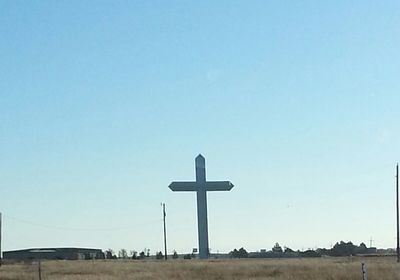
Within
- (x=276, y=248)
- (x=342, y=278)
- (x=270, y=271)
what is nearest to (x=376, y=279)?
(x=342, y=278)

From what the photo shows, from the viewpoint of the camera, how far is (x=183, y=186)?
103812 mm

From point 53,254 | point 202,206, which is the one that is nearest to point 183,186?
point 202,206

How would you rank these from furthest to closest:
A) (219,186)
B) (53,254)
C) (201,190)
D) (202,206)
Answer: (53,254) < (219,186) < (202,206) < (201,190)

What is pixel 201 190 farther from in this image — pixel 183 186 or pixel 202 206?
pixel 183 186

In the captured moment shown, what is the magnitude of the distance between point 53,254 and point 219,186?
34341mm

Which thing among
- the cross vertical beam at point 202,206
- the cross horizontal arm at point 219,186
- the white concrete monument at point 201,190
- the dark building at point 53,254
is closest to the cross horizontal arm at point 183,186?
the white concrete monument at point 201,190

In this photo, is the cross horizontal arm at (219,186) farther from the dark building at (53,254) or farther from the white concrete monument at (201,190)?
the dark building at (53,254)

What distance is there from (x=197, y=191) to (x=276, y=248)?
53328 mm

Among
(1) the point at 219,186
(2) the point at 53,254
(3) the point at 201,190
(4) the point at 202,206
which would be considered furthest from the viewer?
(2) the point at 53,254

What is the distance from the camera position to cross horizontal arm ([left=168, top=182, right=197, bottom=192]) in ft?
339

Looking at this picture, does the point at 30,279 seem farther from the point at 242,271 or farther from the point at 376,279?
the point at 376,279

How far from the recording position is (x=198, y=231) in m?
104

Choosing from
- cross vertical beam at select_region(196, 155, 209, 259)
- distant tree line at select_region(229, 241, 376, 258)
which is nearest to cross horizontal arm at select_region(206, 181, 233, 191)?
cross vertical beam at select_region(196, 155, 209, 259)

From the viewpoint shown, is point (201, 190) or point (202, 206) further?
point (202, 206)
